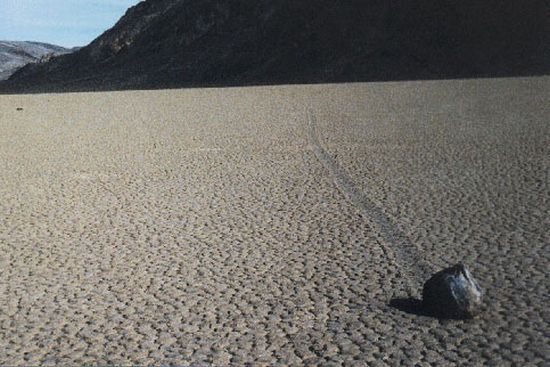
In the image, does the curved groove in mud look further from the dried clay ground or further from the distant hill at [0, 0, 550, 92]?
the distant hill at [0, 0, 550, 92]

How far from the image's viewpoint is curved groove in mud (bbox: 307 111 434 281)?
312 centimetres

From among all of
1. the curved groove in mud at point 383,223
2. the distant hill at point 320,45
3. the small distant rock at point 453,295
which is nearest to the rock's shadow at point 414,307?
the small distant rock at point 453,295

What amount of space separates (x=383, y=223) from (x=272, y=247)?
739mm

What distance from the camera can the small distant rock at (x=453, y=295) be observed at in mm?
2529

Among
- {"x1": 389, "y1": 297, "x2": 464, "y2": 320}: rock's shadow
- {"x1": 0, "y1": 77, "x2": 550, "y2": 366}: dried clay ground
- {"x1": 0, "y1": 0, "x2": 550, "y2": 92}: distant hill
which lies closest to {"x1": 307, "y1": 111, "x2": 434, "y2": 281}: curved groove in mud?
{"x1": 0, "y1": 77, "x2": 550, "y2": 366}: dried clay ground

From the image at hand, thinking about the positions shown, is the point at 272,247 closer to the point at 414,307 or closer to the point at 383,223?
the point at 383,223

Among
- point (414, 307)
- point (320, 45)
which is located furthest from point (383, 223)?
point (320, 45)

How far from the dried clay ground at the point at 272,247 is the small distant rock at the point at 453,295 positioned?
0.15 feet

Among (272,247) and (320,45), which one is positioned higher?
(320,45)

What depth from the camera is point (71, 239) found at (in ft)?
12.0

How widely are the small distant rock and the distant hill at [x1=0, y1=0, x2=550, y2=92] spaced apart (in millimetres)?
18242

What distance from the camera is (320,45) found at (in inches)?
1064

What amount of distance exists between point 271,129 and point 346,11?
21.4 m

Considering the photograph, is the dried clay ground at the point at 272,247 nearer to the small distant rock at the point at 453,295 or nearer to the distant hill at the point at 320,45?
the small distant rock at the point at 453,295
